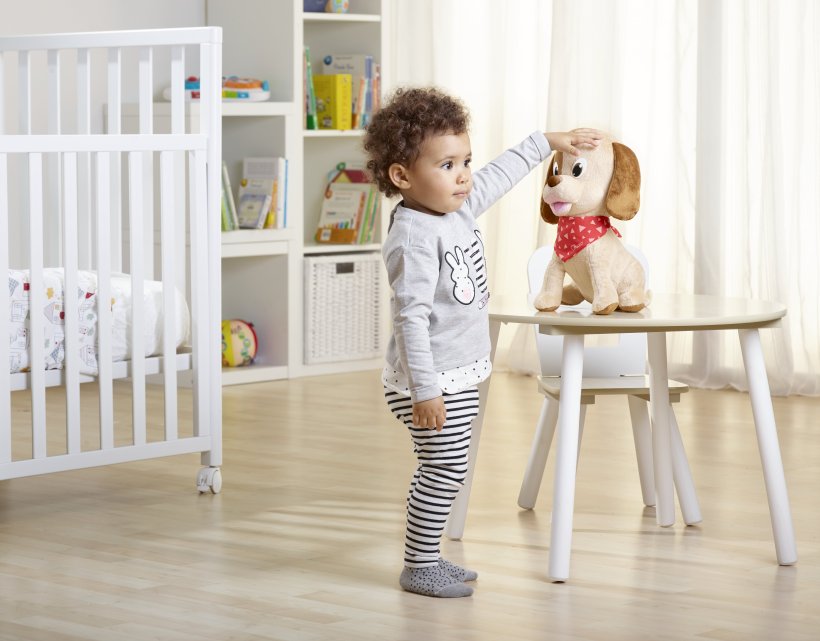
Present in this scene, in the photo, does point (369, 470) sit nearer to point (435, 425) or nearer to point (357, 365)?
point (435, 425)

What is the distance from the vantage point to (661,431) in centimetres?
245

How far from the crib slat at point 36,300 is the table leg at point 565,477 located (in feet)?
3.26

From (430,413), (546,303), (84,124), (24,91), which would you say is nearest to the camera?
(430,413)

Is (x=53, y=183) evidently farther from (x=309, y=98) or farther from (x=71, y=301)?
(x=71, y=301)

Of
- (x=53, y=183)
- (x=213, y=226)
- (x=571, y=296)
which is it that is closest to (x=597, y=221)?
(x=571, y=296)

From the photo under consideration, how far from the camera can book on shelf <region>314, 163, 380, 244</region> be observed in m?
4.59

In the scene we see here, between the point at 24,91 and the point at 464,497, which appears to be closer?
the point at 464,497

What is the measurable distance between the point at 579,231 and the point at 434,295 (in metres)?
0.32

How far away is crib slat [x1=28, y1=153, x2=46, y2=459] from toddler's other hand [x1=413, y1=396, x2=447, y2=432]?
89cm

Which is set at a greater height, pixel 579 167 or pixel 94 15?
pixel 94 15

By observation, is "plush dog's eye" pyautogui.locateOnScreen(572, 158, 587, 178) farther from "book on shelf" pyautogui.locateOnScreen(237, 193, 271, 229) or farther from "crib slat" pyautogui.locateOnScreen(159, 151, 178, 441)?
"book on shelf" pyautogui.locateOnScreen(237, 193, 271, 229)

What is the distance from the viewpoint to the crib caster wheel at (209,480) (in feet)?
9.04

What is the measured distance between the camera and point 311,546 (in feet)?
7.75

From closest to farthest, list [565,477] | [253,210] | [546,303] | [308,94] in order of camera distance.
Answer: [565,477] < [546,303] < [253,210] < [308,94]
